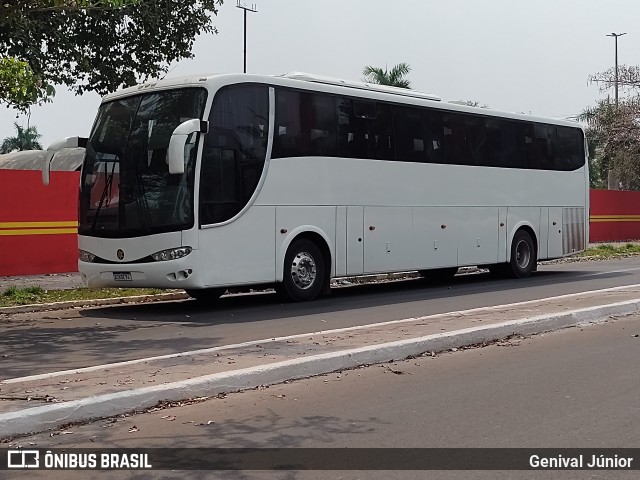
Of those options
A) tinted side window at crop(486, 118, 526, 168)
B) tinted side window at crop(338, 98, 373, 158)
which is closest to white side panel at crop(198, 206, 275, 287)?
tinted side window at crop(338, 98, 373, 158)

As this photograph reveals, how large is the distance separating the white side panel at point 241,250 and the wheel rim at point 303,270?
614mm

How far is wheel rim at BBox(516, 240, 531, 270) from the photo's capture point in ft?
65.0

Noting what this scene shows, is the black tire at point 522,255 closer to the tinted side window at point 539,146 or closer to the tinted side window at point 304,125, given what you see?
the tinted side window at point 539,146

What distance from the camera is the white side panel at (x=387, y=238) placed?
1589cm

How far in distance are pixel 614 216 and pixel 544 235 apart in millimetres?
18845

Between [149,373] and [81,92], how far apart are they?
17.0 metres

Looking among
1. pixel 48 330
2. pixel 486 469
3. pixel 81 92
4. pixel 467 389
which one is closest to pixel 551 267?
pixel 81 92

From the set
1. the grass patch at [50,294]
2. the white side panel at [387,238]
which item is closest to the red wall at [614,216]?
the white side panel at [387,238]

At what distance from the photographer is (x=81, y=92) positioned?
23.0m

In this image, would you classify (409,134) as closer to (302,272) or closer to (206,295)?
(302,272)

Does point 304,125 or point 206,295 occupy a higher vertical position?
point 304,125

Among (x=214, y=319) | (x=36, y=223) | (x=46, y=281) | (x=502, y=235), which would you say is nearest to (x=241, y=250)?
(x=214, y=319)

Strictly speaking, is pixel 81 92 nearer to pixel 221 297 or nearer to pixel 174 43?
pixel 174 43

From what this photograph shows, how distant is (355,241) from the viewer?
614 inches
